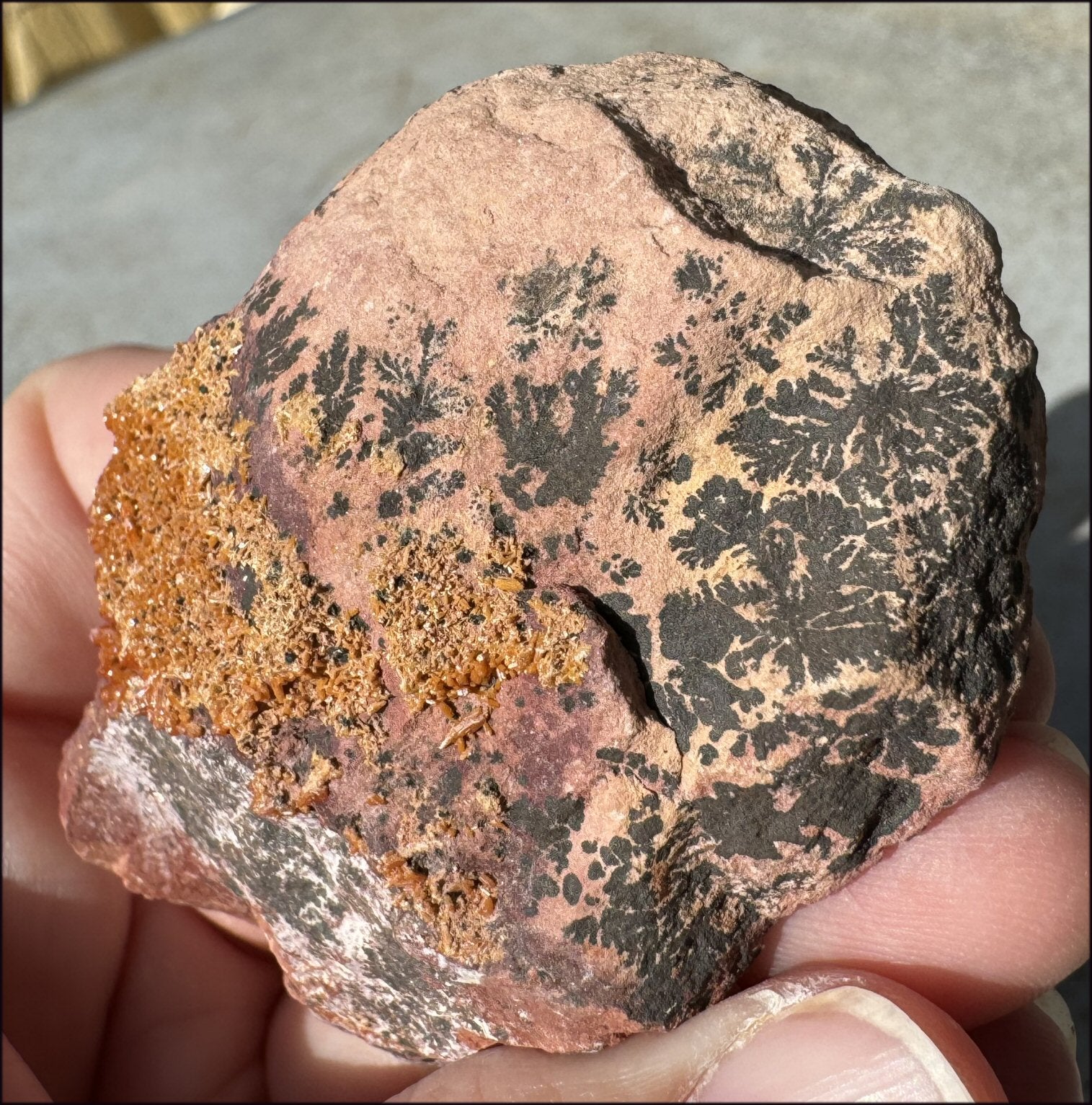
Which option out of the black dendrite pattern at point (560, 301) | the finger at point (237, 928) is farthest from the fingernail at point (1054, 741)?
the finger at point (237, 928)

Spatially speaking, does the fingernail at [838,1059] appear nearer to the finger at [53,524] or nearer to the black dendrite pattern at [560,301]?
the black dendrite pattern at [560,301]

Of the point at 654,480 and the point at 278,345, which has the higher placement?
the point at 278,345

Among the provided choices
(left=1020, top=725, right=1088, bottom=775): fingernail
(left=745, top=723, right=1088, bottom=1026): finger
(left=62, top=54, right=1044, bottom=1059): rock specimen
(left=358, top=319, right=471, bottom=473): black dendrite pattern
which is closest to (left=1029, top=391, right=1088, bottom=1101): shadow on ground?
(left=1020, top=725, right=1088, bottom=775): fingernail

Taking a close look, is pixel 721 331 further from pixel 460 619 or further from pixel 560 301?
pixel 460 619

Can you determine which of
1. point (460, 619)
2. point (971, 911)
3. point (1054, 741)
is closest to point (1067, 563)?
point (1054, 741)

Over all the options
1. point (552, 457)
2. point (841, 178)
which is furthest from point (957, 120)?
point (552, 457)

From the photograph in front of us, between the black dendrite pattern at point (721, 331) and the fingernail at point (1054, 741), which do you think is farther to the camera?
the fingernail at point (1054, 741)

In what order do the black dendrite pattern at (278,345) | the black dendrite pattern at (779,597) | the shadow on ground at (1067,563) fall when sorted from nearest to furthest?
the black dendrite pattern at (779,597)
the black dendrite pattern at (278,345)
the shadow on ground at (1067,563)
